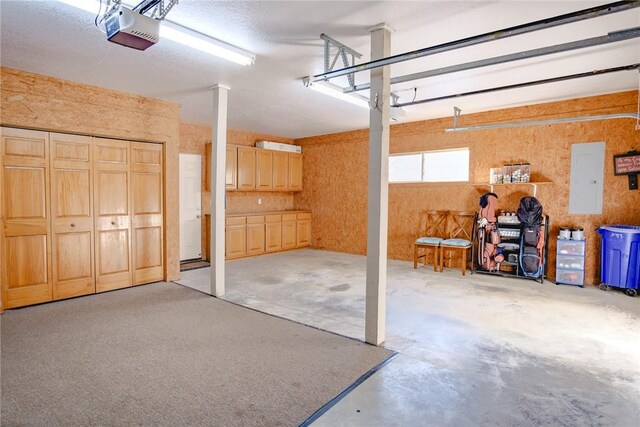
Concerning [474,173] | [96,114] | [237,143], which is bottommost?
[474,173]

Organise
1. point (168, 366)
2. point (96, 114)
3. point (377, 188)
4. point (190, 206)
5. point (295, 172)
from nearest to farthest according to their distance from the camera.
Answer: point (168, 366) → point (377, 188) → point (96, 114) → point (190, 206) → point (295, 172)

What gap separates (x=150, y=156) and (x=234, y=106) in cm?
153

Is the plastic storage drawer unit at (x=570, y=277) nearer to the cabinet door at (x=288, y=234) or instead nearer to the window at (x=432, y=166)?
the window at (x=432, y=166)

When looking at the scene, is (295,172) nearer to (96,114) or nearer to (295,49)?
(96,114)

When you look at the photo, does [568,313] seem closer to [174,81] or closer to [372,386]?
[372,386]

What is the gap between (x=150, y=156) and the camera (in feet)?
16.9

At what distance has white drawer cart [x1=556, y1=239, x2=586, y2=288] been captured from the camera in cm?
508

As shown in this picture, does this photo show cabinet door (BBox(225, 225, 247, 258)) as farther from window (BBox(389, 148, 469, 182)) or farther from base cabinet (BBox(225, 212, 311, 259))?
window (BBox(389, 148, 469, 182))

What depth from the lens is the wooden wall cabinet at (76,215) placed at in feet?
13.1

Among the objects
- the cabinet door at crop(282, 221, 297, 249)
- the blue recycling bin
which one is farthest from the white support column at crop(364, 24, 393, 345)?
the cabinet door at crop(282, 221, 297, 249)

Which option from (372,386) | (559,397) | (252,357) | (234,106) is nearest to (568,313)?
(559,397)

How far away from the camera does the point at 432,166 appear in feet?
22.4

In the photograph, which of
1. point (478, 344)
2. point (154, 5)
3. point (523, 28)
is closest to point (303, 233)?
point (478, 344)

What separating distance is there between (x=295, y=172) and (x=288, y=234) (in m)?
1.56
